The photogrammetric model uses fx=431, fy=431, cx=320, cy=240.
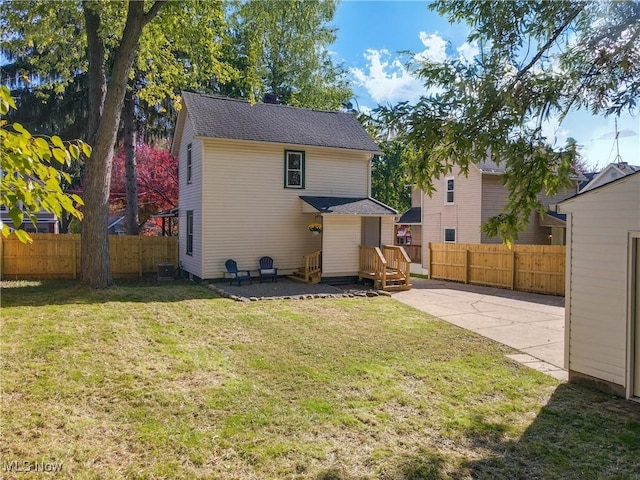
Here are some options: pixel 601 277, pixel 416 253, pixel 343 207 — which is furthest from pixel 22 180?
pixel 416 253

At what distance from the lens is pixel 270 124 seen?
1577 centimetres

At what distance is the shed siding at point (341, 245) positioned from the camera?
47.4 feet

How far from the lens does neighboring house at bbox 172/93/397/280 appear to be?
14.3 metres

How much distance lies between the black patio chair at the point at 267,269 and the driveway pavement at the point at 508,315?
4200mm

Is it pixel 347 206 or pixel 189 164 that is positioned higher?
pixel 189 164

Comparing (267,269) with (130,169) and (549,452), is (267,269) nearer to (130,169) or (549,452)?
(130,169)

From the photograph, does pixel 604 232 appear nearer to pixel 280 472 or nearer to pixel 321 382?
pixel 321 382

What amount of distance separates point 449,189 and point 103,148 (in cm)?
1656

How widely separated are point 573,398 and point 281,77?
24943mm

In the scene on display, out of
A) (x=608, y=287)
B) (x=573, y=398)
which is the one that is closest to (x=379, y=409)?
(x=573, y=398)

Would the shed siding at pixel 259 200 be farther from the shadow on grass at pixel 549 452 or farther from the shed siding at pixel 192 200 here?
the shadow on grass at pixel 549 452

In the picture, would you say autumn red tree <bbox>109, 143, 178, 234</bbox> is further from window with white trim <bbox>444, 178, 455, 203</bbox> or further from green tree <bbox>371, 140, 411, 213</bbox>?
window with white trim <bbox>444, 178, 455, 203</bbox>

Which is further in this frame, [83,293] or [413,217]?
[413,217]

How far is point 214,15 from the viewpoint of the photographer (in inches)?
532
